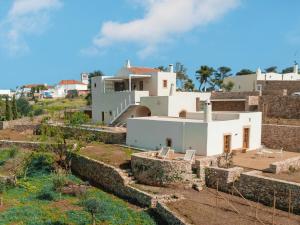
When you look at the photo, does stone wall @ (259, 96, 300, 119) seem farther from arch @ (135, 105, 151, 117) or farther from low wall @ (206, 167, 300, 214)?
low wall @ (206, 167, 300, 214)

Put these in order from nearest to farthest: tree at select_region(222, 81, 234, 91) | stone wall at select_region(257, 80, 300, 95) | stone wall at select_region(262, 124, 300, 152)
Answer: stone wall at select_region(262, 124, 300, 152) → stone wall at select_region(257, 80, 300, 95) → tree at select_region(222, 81, 234, 91)

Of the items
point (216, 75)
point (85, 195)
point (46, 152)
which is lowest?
point (85, 195)

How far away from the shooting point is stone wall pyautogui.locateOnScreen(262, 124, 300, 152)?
2575cm

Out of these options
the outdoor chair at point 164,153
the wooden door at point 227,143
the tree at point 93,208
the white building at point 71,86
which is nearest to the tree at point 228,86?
the wooden door at point 227,143

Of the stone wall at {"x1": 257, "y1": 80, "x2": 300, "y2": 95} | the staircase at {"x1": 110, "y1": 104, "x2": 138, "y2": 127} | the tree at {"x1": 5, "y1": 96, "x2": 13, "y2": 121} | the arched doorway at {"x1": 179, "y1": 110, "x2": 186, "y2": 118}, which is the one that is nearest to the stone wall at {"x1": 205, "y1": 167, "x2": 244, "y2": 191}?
the arched doorway at {"x1": 179, "y1": 110, "x2": 186, "y2": 118}

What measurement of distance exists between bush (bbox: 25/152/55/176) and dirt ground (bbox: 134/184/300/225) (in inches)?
398

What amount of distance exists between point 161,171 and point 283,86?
2544 cm

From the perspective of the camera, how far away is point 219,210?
1570cm

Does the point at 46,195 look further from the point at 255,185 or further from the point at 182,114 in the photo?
the point at 182,114

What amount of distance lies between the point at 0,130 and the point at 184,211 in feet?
110

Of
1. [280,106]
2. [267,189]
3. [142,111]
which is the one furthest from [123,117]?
[267,189]

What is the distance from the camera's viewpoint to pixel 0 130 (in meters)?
42.4

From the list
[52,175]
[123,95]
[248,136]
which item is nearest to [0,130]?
[123,95]

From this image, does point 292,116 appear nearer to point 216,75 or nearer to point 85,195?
point 85,195
